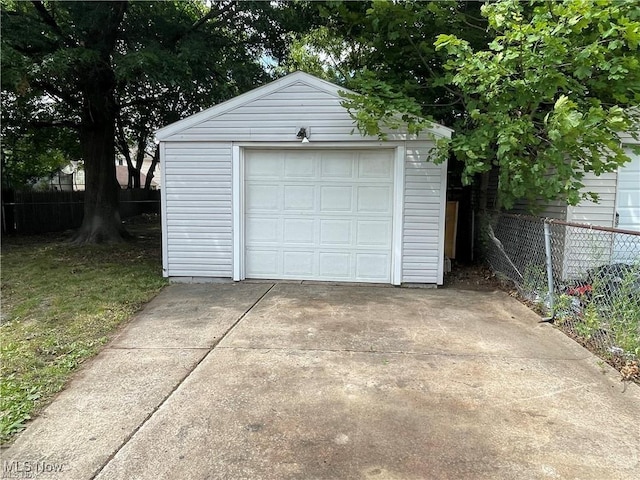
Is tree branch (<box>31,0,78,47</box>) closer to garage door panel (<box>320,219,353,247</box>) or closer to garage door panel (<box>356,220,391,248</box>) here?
garage door panel (<box>320,219,353,247</box>)

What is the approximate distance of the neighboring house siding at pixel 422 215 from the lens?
20.1ft

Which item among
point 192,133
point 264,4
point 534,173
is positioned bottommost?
point 534,173

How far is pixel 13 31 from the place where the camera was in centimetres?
764

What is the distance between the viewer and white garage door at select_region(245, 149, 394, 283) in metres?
6.36

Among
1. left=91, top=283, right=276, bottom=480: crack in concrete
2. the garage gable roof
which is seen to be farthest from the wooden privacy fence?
left=91, top=283, right=276, bottom=480: crack in concrete

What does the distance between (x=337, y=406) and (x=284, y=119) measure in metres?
4.48

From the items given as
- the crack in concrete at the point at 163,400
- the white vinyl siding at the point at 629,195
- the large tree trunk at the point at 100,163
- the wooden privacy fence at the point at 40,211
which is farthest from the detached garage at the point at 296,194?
the wooden privacy fence at the point at 40,211

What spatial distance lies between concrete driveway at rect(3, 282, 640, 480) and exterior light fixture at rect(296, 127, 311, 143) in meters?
2.78

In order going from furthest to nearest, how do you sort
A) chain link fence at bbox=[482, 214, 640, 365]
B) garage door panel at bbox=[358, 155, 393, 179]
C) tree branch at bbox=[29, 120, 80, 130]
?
tree branch at bbox=[29, 120, 80, 130]
garage door panel at bbox=[358, 155, 393, 179]
chain link fence at bbox=[482, 214, 640, 365]

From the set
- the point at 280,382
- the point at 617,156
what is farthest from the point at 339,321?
the point at 617,156

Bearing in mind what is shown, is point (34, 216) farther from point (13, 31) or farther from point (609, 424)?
point (609, 424)

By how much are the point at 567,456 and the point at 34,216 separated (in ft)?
46.8

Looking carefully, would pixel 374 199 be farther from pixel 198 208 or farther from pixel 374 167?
pixel 198 208
